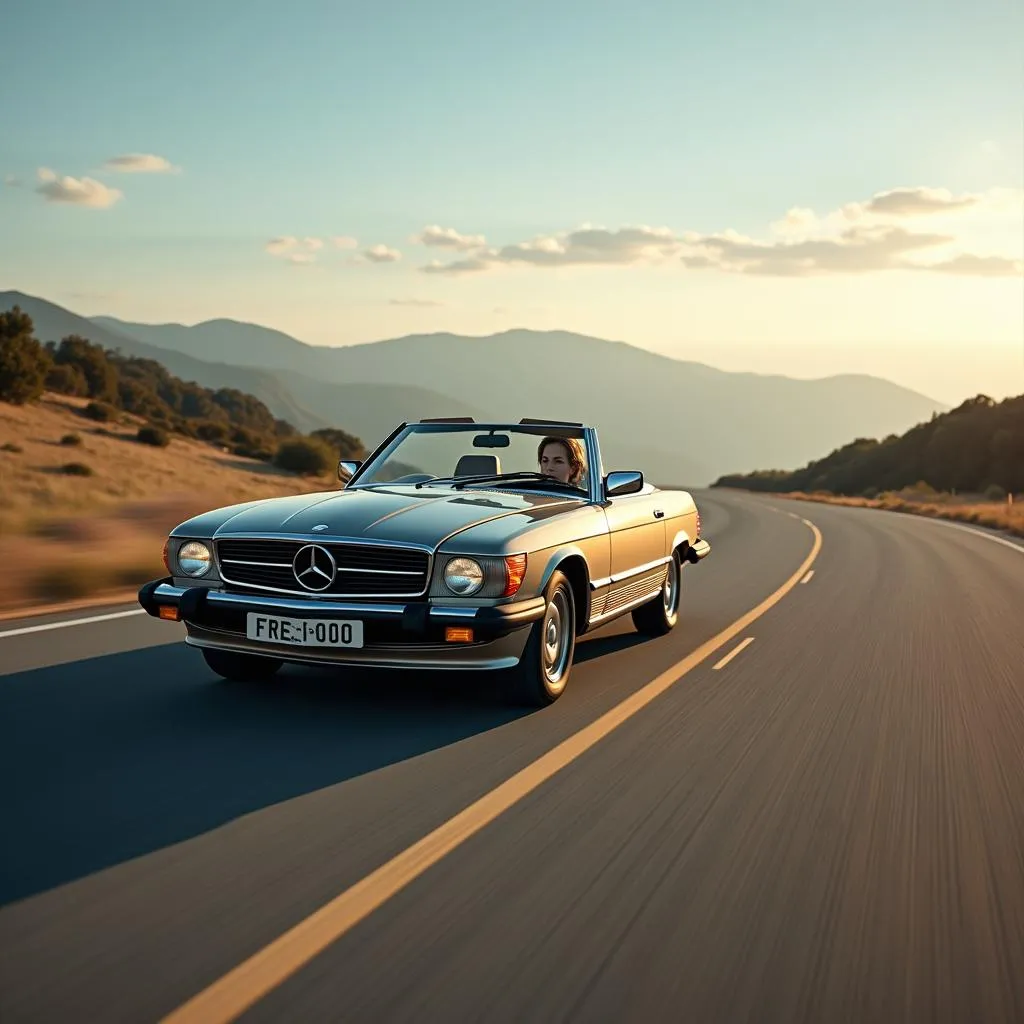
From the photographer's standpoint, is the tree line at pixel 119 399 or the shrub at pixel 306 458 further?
the tree line at pixel 119 399

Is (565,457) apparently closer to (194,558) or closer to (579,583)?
(579,583)

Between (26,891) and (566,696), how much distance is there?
388cm

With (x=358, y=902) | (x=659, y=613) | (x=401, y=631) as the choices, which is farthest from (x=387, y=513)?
(x=659, y=613)

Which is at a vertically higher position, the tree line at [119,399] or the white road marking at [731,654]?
the tree line at [119,399]

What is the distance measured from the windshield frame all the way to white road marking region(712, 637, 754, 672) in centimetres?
141

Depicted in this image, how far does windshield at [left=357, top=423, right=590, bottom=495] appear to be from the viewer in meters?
8.52

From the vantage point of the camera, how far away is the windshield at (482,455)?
28.0 ft

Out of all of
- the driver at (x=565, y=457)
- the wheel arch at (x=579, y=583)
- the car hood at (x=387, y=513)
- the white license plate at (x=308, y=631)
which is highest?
the driver at (x=565, y=457)

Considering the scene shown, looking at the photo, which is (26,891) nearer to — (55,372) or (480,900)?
(480,900)

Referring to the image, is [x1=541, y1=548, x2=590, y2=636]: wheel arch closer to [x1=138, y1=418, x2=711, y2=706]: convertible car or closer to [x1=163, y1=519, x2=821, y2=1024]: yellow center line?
[x1=138, y1=418, x2=711, y2=706]: convertible car

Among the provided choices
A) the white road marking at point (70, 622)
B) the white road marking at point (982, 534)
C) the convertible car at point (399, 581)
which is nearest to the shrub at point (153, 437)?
the white road marking at point (982, 534)

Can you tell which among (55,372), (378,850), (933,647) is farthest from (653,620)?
(55,372)

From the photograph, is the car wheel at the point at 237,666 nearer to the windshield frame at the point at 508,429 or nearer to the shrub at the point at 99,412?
the windshield frame at the point at 508,429

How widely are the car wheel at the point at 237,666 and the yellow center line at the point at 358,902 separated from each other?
7.01 feet
